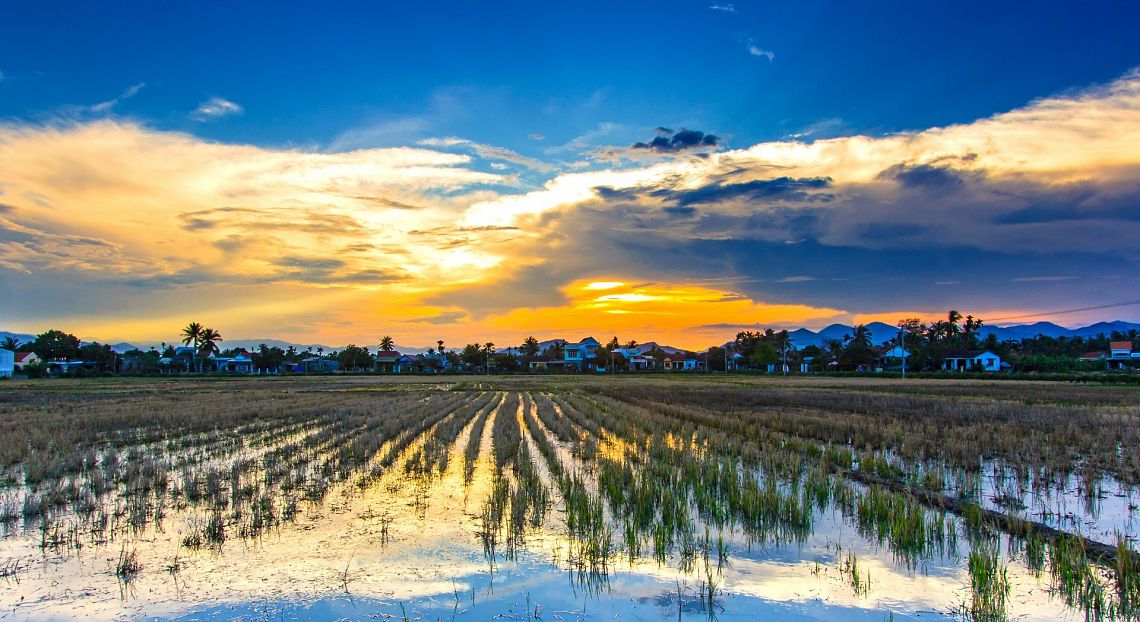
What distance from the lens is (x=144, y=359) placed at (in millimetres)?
94062

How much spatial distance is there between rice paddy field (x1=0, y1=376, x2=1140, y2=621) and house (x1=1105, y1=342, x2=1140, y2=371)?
82.7 meters

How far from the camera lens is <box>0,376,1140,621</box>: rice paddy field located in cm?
477

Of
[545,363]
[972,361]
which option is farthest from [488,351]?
[972,361]

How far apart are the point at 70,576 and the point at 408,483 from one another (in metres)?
4.48

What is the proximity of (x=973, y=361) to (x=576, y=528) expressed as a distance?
86791mm

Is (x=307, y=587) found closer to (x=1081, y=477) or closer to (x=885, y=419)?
(x=1081, y=477)

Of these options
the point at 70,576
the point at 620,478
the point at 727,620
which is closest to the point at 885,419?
the point at 620,478

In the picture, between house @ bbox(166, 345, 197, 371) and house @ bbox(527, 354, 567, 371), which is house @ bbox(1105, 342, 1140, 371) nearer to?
house @ bbox(527, 354, 567, 371)

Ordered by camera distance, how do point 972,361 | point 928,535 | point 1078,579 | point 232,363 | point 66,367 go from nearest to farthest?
point 1078,579 → point 928,535 → point 972,361 → point 66,367 → point 232,363

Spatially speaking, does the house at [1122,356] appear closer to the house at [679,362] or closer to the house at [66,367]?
the house at [679,362]

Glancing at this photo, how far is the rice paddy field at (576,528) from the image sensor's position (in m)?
4.77

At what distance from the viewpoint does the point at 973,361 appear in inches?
3041

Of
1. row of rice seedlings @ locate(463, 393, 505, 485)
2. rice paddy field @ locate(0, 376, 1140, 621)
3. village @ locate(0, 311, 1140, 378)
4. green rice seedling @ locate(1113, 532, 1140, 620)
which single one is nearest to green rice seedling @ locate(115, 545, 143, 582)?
rice paddy field @ locate(0, 376, 1140, 621)

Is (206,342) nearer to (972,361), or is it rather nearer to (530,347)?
(530,347)
